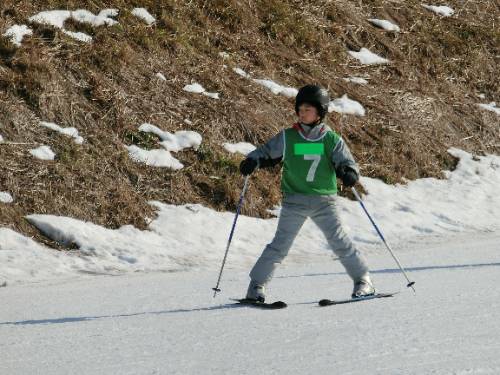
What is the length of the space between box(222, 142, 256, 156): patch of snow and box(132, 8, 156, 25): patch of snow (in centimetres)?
327

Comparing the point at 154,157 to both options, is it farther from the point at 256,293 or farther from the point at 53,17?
the point at 256,293

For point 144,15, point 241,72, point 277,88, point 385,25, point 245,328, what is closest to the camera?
point 245,328

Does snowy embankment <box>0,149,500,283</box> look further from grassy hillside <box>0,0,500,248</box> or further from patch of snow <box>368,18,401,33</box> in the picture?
patch of snow <box>368,18,401,33</box>

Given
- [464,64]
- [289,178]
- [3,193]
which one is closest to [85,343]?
[289,178]

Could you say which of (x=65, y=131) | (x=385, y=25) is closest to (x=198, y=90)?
(x=65, y=131)

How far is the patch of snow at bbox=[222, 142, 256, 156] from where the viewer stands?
47.0 ft

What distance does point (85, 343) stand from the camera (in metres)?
6.06

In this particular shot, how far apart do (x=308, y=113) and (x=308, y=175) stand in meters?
0.50

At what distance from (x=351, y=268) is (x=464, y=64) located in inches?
567

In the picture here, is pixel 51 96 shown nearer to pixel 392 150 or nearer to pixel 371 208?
pixel 371 208

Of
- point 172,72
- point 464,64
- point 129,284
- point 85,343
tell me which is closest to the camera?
point 85,343

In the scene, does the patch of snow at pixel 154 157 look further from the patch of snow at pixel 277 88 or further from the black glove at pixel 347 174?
the black glove at pixel 347 174

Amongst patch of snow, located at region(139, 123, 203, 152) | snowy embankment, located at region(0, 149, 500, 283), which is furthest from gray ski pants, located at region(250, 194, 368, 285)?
patch of snow, located at region(139, 123, 203, 152)

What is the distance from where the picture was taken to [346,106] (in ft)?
56.9
